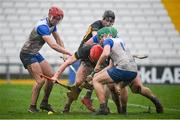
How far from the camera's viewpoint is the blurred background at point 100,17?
29.2 m

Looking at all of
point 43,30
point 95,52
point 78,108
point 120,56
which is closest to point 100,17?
point 78,108

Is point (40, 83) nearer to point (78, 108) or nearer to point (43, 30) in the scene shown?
point (43, 30)

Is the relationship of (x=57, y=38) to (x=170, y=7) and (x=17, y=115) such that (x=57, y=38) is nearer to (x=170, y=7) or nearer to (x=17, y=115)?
(x=17, y=115)

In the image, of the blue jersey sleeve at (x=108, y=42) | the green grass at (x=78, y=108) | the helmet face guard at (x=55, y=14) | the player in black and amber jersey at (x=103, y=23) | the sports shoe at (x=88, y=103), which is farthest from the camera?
the sports shoe at (x=88, y=103)

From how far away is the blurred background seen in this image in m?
29.2

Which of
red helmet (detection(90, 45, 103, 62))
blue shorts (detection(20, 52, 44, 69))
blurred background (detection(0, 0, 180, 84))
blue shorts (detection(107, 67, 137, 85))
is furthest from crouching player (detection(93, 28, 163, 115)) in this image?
blurred background (detection(0, 0, 180, 84))

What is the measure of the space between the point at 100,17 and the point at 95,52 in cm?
1746

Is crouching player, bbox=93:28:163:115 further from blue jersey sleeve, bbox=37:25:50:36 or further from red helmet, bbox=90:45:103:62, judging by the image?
blue jersey sleeve, bbox=37:25:50:36

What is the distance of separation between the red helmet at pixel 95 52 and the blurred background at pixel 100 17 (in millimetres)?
15402

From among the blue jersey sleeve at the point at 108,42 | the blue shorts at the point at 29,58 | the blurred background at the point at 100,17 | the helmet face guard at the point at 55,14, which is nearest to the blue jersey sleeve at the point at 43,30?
the helmet face guard at the point at 55,14

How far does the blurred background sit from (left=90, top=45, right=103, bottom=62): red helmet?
15.4m

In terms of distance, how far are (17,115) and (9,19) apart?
18540mm

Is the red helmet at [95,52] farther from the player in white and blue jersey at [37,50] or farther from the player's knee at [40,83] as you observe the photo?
the player's knee at [40,83]

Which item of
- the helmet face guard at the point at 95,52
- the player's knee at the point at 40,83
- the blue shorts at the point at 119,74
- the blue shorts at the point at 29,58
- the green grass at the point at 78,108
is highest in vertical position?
the helmet face guard at the point at 95,52
